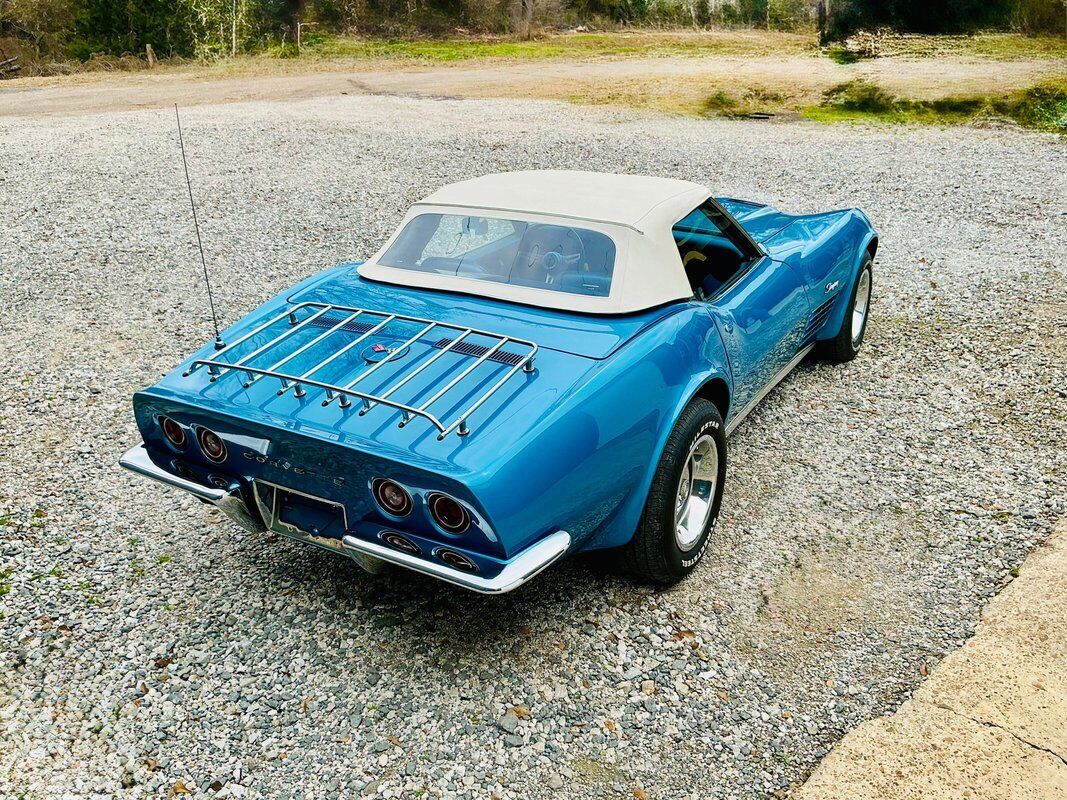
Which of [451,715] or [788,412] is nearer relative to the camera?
[451,715]

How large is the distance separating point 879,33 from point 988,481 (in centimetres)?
1547

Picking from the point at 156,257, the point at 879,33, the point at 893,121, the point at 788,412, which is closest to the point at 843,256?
the point at 788,412

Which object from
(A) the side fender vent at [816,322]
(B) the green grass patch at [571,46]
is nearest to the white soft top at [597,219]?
(A) the side fender vent at [816,322]

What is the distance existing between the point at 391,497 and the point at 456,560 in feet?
0.93

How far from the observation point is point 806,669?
9.91 feet

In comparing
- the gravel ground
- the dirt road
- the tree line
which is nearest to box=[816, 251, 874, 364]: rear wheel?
the gravel ground

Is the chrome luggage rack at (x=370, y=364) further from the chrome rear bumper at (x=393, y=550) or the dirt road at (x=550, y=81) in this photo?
the dirt road at (x=550, y=81)

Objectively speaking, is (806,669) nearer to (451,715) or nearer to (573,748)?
(573,748)

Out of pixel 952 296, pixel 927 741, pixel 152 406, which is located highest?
pixel 152 406

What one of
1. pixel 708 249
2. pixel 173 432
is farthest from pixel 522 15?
pixel 173 432

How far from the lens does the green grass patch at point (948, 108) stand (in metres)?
12.7

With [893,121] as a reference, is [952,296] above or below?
below

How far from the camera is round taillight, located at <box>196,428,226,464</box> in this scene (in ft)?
9.72

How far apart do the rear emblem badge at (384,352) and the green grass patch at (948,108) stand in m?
12.0
